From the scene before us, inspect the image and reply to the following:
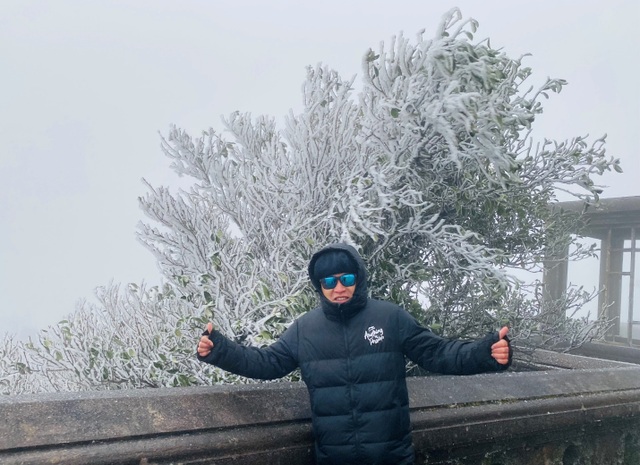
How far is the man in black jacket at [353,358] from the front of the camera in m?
2.56

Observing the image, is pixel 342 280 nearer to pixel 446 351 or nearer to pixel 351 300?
pixel 351 300

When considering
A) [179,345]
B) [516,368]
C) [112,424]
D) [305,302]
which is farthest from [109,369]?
[516,368]

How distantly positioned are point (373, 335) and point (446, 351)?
30 centimetres

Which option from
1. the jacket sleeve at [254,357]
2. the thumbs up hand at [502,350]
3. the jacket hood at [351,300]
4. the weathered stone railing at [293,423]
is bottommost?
the weathered stone railing at [293,423]

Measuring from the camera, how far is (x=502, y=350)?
8.43ft

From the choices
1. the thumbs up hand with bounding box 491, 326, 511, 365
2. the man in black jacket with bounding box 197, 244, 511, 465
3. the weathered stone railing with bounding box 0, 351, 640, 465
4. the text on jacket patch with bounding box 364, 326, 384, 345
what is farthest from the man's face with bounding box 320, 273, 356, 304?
the thumbs up hand with bounding box 491, 326, 511, 365

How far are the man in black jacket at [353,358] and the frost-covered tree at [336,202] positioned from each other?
46cm

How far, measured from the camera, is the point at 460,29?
3.37m

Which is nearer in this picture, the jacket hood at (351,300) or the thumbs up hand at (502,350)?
the thumbs up hand at (502,350)

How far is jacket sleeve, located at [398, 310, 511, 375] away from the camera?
2.60m

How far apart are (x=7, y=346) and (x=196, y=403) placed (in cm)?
358

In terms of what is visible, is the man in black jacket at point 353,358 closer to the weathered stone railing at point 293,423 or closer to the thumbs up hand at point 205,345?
the thumbs up hand at point 205,345

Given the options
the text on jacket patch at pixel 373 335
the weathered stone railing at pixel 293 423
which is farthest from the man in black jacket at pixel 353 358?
the weathered stone railing at pixel 293 423

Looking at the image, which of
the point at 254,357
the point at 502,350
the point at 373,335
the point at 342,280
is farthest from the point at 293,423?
the point at 502,350
